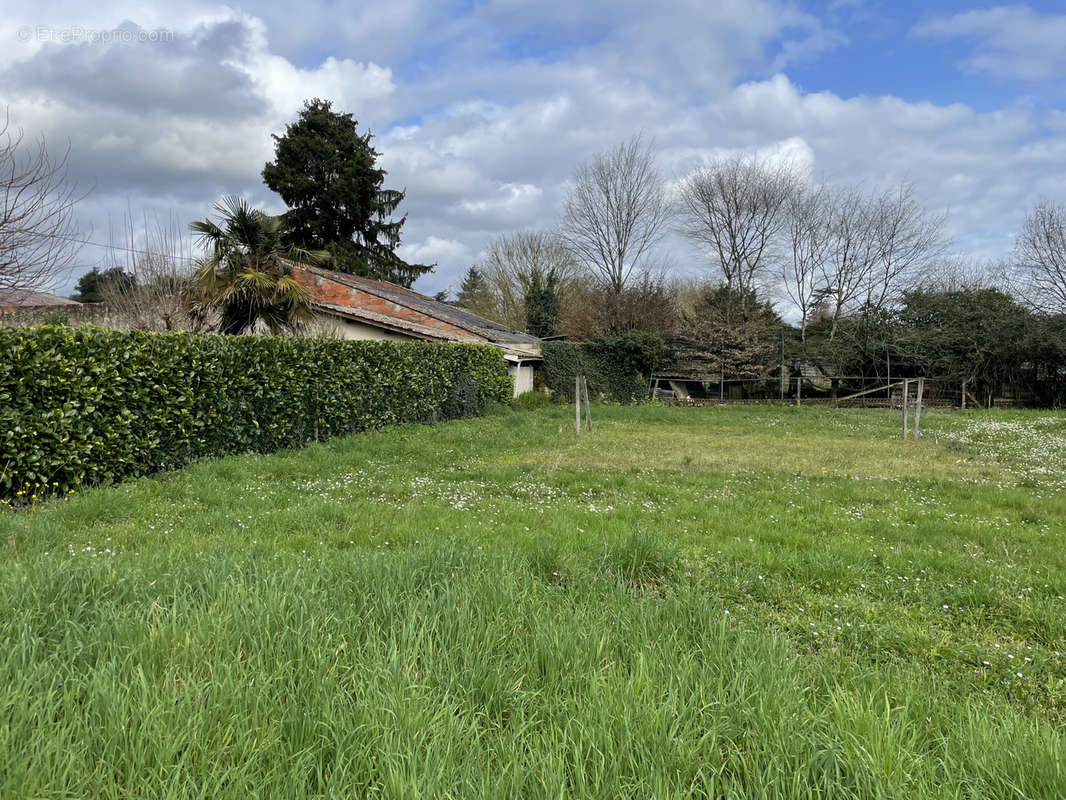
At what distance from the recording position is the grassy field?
1.65 m

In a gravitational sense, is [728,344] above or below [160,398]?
above

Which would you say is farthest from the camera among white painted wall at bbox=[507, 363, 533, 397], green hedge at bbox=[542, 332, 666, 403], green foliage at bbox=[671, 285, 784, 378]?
green foliage at bbox=[671, 285, 784, 378]

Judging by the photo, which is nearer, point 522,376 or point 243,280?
point 243,280

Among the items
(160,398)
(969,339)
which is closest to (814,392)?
(969,339)

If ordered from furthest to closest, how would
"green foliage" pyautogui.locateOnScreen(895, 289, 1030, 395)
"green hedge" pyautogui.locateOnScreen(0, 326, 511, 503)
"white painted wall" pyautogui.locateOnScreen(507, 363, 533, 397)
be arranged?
"green foliage" pyautogui.locateOnScreen(895, 289, 1030, 395) → "white painted wall" pyautogui.locateOnScreen(507, 363, 533, 397) → "green hedge" pyautogui.locateOnScreen(0, 326, 511, 503)

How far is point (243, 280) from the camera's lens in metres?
13.8

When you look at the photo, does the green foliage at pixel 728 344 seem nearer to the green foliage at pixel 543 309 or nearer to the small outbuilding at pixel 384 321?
the small outbuilding at pixel 384 321

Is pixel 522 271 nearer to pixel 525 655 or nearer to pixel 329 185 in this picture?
pixel 329 185

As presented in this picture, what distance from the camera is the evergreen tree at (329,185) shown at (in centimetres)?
3047

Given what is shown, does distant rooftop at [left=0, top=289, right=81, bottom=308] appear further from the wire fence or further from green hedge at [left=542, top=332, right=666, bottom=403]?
the wire fence

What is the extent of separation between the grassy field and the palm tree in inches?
374

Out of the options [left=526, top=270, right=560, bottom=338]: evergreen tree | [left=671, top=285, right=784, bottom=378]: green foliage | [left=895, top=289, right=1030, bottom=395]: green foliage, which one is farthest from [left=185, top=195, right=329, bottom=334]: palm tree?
[left=895, top=289, right=1030, bottom=395]: green foliage

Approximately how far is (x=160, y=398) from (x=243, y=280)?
7169mm

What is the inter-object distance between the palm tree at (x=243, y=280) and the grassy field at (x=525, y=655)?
374 inches
